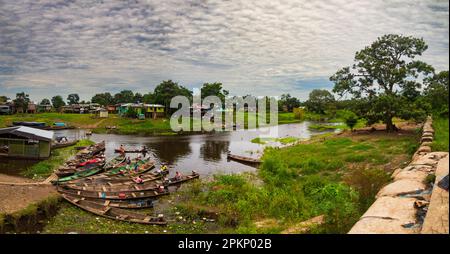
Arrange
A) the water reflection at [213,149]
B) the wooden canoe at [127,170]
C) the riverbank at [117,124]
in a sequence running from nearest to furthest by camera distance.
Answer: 1. the wooden canoe at [127,170]
2. the water reflection at [213,149]
3. the riverbank at [117,124]

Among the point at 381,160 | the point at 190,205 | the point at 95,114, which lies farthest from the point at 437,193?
the point at 95,114

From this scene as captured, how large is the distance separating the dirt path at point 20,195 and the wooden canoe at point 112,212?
121 cm

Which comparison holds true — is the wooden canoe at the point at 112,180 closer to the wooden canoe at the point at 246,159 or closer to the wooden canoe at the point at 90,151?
the wooden canoe at the point at 90,151

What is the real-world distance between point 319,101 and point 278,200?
7477 cm

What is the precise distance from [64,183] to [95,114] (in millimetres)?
46531

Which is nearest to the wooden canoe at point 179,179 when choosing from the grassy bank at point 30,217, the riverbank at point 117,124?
the grassy bank at point 30,217

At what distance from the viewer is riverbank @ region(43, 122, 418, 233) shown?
393 inches

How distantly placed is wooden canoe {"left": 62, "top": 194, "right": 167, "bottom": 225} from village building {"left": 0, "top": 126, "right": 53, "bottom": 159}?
1193 cm

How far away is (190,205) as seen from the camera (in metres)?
14.9

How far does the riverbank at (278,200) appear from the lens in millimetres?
9977

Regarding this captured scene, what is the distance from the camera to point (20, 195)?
14.4m

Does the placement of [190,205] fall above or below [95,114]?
below
